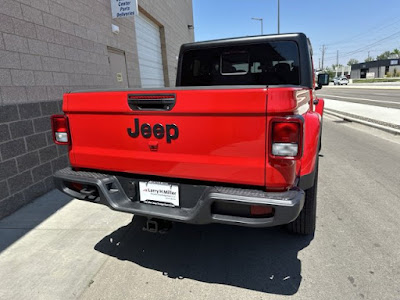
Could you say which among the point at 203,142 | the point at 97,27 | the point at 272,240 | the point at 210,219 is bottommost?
the point at 272,240

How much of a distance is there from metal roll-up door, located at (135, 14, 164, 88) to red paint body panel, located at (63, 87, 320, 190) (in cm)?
762

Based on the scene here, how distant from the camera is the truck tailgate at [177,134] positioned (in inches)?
76.8

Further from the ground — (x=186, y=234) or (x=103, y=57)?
(x=103, y=57)

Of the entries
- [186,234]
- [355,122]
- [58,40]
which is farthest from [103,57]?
[355,122]

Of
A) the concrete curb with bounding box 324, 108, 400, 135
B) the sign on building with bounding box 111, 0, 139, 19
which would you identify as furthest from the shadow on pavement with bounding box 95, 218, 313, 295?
the concrete curb with bounding box 324, 108, 400, 135

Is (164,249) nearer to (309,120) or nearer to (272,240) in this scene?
(272,240)

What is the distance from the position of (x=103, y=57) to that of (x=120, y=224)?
182 inches

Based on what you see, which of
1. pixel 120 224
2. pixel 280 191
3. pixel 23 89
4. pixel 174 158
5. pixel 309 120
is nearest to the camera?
pixel 280 191

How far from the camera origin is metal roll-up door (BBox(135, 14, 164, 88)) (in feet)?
32.2

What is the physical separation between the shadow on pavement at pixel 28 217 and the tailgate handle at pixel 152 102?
89.3 inches

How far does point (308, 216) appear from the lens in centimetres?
279

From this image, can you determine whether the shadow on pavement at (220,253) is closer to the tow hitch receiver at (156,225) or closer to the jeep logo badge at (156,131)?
the tow hitch receiver at (156,225)

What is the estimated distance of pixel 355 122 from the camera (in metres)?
10.6

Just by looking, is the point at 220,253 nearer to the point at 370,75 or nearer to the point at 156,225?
the point at 156,225
